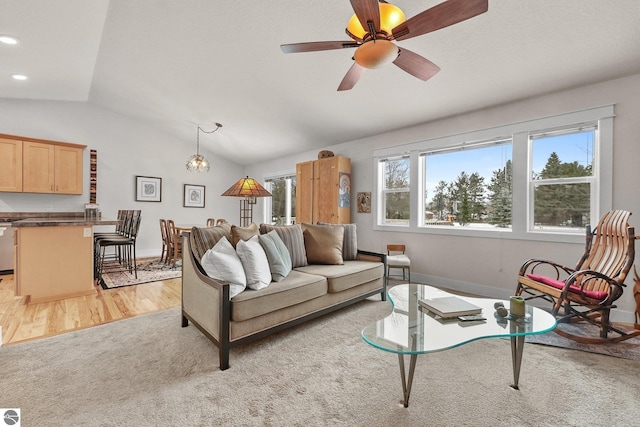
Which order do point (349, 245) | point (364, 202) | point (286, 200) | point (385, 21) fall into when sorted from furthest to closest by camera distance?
1. point (286, 200)
2. point (364, 202)
3. point (349, 245)
4. point (385, 21)

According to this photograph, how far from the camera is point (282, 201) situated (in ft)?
23.7

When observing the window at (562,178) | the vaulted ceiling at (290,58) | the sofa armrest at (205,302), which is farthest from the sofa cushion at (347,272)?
the vaulted ceiling at (290,58)

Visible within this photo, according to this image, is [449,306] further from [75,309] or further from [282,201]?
[282,201]

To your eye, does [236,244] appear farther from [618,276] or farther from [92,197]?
[92,197]

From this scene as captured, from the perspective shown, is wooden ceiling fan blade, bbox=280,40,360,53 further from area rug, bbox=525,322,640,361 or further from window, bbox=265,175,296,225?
window, bbox=265,175,296,225

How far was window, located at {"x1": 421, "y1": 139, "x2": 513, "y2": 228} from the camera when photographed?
12.1 feet

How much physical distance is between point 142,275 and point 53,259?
1434mm

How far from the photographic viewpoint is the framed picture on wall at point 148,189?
21.4ft

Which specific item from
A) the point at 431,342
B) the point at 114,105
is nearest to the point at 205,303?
the point at 431,342

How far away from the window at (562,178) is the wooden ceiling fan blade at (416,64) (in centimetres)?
202

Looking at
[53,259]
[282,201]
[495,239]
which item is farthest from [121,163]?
[495,239]

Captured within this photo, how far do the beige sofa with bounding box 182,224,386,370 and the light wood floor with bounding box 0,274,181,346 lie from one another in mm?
952

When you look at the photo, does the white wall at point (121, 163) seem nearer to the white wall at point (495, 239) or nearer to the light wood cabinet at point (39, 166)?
the light wood cabinet at point (39, 166)

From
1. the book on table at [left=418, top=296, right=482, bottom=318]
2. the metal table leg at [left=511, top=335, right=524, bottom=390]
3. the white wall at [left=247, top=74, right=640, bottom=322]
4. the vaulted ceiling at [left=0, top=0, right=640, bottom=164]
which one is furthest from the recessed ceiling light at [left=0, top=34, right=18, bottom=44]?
the metal table leg at [left=511, top=335, right=524, bottom=390]
